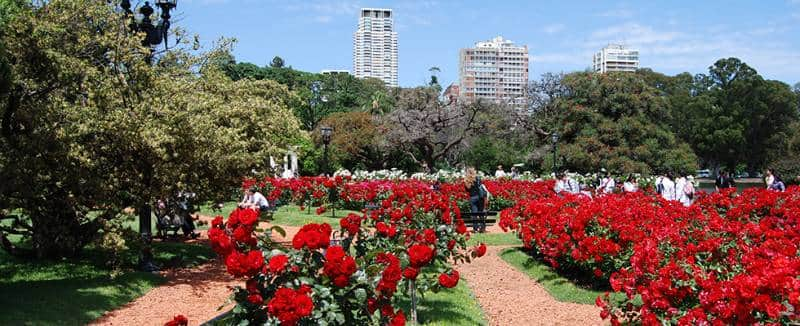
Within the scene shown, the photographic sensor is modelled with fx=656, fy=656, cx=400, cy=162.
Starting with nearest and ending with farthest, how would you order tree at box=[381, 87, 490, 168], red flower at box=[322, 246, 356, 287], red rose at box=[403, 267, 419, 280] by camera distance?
red flower at box=[322, 246, 356, 287], red rose at box=[403, 267, 419, 280], tree at box=[381, 87, 490, 168]

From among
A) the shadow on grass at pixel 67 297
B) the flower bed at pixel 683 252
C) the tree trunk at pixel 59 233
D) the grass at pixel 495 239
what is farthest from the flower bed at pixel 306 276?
the grass at pixel 495 239

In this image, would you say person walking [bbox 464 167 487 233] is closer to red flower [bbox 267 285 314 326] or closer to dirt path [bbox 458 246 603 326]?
dirt path [bbox 458 246 603 326]

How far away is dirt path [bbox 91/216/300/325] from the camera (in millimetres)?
7172

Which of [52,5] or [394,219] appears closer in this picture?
[394,219]

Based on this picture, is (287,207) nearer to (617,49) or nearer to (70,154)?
(70,154)

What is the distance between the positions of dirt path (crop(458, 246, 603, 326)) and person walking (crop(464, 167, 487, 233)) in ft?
11.1

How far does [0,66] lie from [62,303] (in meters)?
2.65

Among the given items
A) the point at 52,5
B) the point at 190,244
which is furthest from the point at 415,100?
the point at 52,5

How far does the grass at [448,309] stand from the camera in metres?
6.73

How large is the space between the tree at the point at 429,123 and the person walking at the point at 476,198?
2285 cm

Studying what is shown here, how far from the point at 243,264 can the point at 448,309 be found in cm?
413

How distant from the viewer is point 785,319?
3613 mm

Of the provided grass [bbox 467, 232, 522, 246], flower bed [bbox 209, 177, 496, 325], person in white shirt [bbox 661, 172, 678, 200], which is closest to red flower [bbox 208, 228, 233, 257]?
flower bed [bbox 209, 177, 496, 325]

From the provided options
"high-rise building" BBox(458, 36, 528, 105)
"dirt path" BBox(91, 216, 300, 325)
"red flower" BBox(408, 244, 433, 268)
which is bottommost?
"dirt path" BBox(91, 216, 300, 325)
